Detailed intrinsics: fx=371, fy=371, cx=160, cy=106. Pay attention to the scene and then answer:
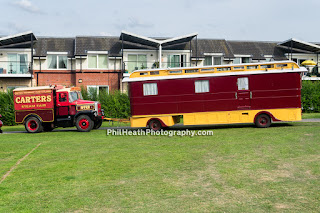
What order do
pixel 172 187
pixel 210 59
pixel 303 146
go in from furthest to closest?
pixel 210 59 < pixel 303 146 < pixel 172 187

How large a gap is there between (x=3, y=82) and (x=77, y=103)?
58.5 ft

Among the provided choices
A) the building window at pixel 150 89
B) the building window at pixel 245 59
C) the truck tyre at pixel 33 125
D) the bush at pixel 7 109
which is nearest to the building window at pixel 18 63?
the bush at pixel 7 109

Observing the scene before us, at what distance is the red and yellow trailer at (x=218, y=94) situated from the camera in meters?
19.4

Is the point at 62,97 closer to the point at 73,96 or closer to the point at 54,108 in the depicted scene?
the point at 73,96

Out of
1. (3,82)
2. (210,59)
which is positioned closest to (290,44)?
(210,59)

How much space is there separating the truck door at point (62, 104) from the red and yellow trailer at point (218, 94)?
4235 millimetres

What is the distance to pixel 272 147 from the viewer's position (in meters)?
13.1

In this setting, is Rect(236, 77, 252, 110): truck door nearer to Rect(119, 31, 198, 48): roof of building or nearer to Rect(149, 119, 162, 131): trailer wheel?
Rect(149, 119, 162, 131): trailer wheel

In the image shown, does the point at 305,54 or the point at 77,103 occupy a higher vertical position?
the point at 305,54

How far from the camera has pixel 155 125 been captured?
20.2 m

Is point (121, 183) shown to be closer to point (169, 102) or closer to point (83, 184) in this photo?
point (83, 184)

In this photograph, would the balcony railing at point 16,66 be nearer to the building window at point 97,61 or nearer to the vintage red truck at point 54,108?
the building window at point 97,61

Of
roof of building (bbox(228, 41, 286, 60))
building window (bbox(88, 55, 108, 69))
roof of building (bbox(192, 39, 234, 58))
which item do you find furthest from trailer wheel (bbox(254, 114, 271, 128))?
roof of building (bbox(228, 41, 286, 60))

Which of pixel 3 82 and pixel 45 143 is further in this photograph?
pixel 3 82
